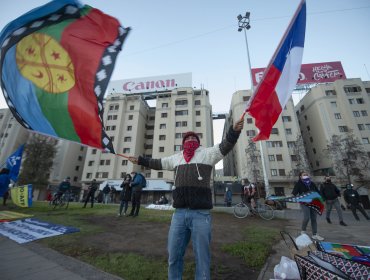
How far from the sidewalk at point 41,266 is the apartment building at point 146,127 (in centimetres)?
3320

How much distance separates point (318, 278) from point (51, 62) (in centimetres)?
479

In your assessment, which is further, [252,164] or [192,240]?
[252,164]

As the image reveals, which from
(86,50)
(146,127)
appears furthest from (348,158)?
(146,127)

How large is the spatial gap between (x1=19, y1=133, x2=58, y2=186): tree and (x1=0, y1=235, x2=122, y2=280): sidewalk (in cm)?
4097

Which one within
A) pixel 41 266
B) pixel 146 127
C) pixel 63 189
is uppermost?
pixel 146 127

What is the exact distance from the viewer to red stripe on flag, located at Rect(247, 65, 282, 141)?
3.43 meters

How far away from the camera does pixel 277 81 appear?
350cm

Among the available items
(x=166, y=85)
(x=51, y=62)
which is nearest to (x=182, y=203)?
(x=51, y=62)

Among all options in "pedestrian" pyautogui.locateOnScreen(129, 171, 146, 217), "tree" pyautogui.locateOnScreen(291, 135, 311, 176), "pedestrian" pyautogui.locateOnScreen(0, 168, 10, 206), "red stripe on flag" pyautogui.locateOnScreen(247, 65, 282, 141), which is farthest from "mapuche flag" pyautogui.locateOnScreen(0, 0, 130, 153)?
"tree" pyautogui.locateOnScreen(291, 135, 311, 176)

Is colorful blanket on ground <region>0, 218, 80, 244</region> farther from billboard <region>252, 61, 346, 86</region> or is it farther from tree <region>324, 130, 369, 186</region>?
billboard <region>252, 61, 346, 86</region>

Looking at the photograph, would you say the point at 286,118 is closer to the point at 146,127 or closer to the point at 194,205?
the point at 146,127

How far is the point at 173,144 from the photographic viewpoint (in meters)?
40.2

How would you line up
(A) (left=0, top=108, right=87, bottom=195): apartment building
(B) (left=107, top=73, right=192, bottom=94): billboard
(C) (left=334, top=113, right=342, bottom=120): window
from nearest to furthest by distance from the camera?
(C) (left=334, top=113, right=342, bottom=120): window, (A) (left=0, top=108, right=87, bottom=195): apartment building, (B) (left=107, top=73, right=192, bottom=94): billboard

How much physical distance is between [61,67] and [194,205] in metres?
3.46
